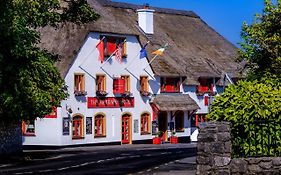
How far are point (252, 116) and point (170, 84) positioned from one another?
45.9 meters

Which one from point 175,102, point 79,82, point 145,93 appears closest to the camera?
point 79,82

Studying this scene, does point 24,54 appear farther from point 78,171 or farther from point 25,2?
point 78,171

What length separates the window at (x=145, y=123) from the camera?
62.8m

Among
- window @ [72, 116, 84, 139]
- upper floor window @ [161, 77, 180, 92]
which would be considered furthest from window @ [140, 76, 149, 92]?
window @ [72, 116, 84, 139]

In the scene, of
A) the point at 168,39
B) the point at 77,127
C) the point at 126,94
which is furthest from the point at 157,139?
the point at 168,39

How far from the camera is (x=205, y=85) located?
71.4 m

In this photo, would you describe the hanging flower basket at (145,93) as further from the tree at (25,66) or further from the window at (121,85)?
the tree at (25,66)

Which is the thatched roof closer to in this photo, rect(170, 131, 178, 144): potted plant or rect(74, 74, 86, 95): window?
rect(74, 74, 86, 95): window

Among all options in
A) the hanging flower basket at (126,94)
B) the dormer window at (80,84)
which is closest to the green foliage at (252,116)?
the dormer window at (80,84)

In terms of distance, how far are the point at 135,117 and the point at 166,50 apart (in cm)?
1030

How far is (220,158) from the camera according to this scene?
20000 mm

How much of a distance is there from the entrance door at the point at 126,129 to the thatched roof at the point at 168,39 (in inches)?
216

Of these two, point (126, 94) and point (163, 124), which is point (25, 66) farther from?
point (163, 124)

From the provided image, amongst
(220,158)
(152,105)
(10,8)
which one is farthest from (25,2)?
(152,105)
